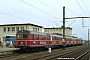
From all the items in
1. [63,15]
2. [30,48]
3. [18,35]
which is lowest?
[30,48]

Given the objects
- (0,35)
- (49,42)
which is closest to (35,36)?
(49,42)

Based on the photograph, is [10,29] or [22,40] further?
[10,29]

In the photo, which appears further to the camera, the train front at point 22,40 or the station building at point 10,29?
the station building at point 10,29

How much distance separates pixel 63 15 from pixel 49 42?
5644mm

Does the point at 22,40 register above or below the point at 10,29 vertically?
below

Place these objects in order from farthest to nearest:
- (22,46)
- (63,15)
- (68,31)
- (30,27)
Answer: (68,31)
(30,27)
(63,15)
(22,46)

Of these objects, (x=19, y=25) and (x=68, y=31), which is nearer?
(x=19, y=25)

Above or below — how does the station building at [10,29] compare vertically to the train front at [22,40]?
above

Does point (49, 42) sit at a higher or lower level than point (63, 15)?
lower

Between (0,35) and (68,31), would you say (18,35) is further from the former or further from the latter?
(68,31)

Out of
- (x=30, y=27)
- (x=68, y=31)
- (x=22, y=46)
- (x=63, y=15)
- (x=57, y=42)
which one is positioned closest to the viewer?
(x=22, y=46)

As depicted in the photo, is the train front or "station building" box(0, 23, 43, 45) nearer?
the train front

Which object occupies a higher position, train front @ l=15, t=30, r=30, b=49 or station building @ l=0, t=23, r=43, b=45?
station building @ l=0, t=23, r=43, b=45

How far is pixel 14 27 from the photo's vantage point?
203 feet
